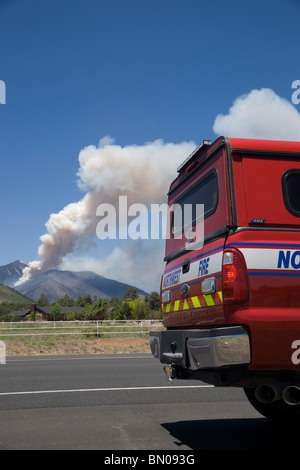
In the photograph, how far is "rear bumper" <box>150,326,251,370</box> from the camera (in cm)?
410

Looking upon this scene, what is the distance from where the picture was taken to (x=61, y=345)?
21.0 meters

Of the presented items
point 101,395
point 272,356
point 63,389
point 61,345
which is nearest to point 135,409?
point 101,395

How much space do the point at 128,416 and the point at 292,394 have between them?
2962 mm

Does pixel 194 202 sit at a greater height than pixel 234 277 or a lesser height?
greater

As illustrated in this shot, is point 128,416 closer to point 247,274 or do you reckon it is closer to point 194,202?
point 194,202

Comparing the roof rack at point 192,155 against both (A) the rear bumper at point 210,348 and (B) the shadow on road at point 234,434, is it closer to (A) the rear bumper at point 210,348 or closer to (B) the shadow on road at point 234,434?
(A) the rear bumper at point 210,348

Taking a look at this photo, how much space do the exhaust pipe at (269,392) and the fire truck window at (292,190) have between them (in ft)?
4.96

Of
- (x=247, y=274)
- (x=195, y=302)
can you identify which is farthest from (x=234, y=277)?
(x=195, y=302)

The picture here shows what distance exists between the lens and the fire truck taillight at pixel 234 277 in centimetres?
414

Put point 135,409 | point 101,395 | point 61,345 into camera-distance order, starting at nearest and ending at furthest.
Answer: point 135,409
point 101,395
point 61,345

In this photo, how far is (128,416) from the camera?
6598 millimetres

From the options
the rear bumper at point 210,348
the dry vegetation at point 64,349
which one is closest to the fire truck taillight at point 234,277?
the rear bumper at point 210,348
